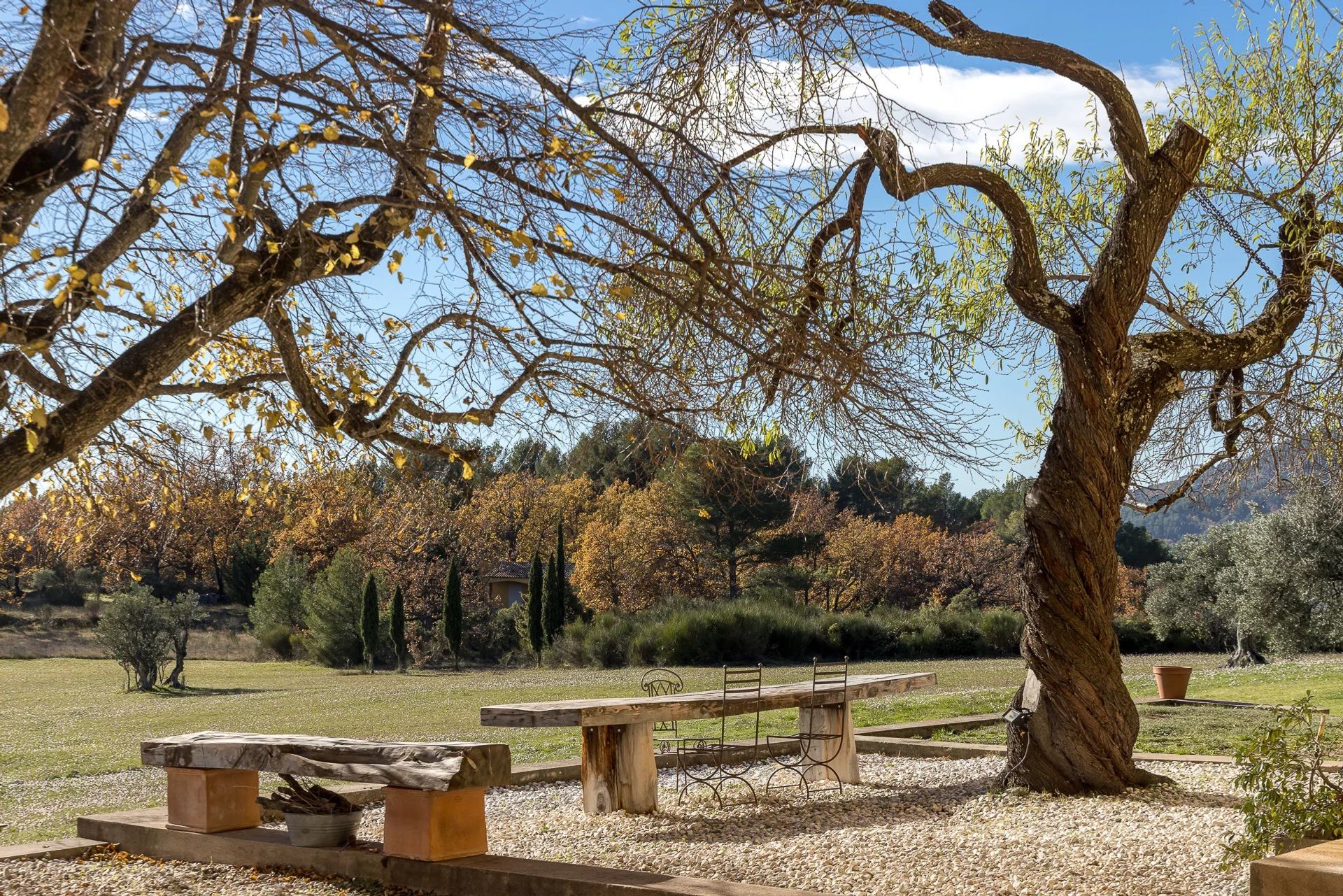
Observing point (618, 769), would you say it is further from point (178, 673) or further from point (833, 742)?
point (178, 673)

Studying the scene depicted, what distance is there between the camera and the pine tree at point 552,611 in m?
33.7

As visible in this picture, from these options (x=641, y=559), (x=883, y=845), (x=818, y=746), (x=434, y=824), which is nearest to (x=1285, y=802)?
(x=883, y=845)

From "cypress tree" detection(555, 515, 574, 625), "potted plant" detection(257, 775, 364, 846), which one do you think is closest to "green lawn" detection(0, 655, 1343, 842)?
"potted plant" detection(257, 775, 364, 846)

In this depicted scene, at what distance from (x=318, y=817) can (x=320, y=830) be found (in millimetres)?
64

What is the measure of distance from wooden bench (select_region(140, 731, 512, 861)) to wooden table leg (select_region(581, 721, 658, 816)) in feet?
6.35

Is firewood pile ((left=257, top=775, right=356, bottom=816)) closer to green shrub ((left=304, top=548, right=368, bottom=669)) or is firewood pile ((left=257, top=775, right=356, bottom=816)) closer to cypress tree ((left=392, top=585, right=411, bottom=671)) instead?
cypress tree ((left=392, top=585, right=411, bottom=671))

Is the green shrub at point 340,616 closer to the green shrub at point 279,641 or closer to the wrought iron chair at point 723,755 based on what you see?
the green shrub at point 279,641

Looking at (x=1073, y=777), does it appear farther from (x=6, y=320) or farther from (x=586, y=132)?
(x=6, y=320)

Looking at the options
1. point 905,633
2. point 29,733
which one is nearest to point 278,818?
point 29,733

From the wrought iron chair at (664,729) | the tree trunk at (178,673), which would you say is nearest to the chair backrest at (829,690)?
the wrought iron chair at (664,729)

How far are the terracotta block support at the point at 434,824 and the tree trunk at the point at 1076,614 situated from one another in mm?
3959

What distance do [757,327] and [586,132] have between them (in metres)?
1.13

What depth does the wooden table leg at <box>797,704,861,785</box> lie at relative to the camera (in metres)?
8.68

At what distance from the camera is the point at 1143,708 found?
14.3m
